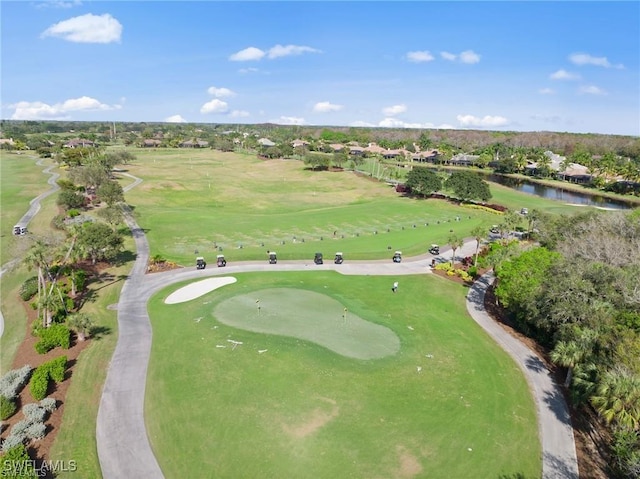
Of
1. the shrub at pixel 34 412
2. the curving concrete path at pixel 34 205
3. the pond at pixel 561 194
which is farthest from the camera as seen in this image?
the pond at pixel 561 194

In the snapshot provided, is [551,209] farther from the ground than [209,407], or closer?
farther from the ground

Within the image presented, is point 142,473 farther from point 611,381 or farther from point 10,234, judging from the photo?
point 10,234

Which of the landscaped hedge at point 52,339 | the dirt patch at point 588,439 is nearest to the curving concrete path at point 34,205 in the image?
the landscaped hedge at point 52,339

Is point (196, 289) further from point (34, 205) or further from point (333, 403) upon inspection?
point (34, 205)

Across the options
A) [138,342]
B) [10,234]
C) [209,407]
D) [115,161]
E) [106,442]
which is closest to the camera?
[106,442]

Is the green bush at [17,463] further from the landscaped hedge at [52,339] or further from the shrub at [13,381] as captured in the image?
the landscaped hedge at [52,339]

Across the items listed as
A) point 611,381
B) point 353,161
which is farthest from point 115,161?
point 611,381

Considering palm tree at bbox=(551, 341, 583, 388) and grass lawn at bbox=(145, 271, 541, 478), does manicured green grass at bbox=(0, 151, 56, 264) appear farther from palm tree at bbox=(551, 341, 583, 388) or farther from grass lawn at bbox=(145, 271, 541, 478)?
palm tree at bbox=(551, 341, 583, 388)

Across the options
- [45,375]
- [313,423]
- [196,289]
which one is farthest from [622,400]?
[196,289]

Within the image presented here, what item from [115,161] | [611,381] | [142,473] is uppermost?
[115,161]
